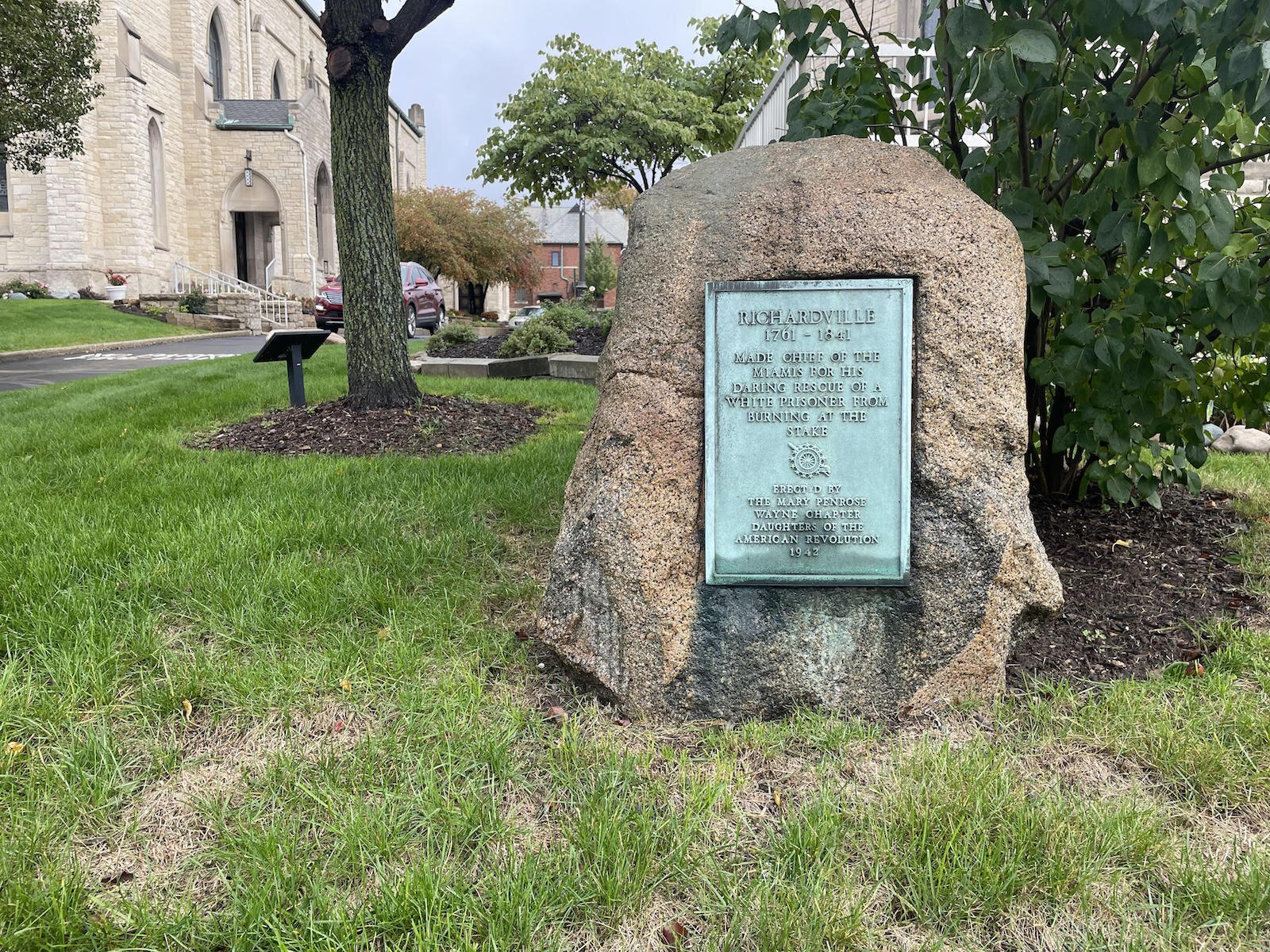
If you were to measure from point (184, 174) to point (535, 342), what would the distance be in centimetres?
2664

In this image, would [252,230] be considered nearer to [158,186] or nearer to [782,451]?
[158,186]

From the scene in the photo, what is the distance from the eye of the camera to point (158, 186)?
100 ft

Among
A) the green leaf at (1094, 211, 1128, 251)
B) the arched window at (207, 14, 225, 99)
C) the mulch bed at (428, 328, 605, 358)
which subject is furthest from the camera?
the arched window at (207, 14, 225, 99)

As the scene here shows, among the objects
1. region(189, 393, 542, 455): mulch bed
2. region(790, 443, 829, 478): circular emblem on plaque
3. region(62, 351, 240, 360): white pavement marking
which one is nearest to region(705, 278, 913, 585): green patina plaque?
region(790, 443, 829, 478): circular emblem on plaque

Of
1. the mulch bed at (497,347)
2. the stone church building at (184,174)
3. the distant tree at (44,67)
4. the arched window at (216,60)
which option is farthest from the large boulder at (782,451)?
the arched window at (216,60)

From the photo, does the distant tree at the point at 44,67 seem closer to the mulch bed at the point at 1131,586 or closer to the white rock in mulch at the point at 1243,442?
the mulch bed at the point at 1131,586

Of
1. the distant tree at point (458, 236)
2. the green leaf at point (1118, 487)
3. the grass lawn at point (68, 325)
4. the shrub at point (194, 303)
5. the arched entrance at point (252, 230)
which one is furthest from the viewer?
the distant tree at point (458, 236)

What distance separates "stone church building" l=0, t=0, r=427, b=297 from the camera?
90.6ft

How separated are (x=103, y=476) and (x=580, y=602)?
3.69 m

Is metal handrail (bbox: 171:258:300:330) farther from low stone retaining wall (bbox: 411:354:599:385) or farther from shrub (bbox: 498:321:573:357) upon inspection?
low stone retaining wall (bbox: 411:354:599:385)

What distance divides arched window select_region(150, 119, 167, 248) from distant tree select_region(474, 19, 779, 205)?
549 inches

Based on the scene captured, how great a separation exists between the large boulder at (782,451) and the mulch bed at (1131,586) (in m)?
0.50

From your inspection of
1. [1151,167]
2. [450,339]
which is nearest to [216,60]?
[450,339]

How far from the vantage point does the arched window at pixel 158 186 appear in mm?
30469
